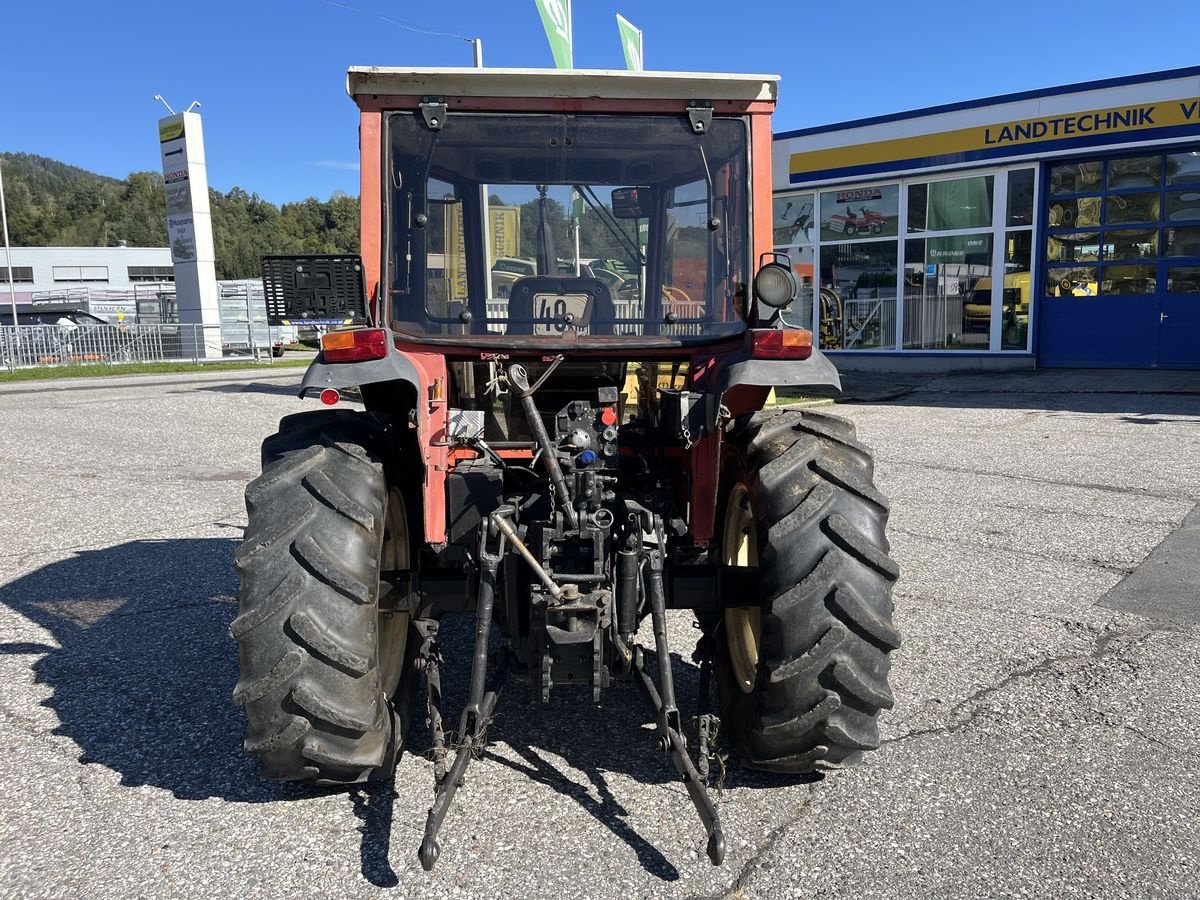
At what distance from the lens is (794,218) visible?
2214 centimetres

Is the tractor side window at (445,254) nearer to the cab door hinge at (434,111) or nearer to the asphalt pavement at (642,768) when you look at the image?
the cab door hinge at (434,111)

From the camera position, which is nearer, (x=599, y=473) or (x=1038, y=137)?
(x=599, y=473)

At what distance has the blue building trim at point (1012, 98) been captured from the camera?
1627cm

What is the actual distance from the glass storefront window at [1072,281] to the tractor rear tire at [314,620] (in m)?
18.1

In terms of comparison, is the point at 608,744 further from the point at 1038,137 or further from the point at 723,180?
the point at 1038,137

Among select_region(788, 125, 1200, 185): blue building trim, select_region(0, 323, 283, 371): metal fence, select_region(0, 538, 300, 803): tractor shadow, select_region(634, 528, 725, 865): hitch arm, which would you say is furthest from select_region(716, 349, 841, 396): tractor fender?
select_region(0, 323, 283, 371): metal fence

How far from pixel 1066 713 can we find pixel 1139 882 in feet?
4.25

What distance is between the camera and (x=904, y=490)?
8844mm

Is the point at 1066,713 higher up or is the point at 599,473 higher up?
the point at 599,473

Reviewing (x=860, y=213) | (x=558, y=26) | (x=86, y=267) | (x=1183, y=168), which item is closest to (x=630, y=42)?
(x=558, y=26)

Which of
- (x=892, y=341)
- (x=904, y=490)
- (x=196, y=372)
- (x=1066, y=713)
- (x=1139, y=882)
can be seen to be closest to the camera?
(x=1139, y=882)

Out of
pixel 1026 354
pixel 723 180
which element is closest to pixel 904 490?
pixel 723 180

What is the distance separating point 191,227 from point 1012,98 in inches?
838

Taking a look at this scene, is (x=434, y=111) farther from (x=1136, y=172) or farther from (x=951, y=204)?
(x=951, y=204)
